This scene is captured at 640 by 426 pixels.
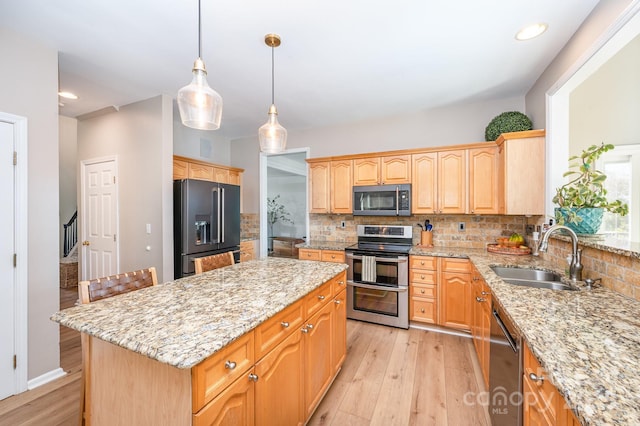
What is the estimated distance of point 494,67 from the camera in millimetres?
2469

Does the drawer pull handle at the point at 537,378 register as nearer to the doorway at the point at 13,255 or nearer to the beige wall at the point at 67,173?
the doorway at the point at 13,255

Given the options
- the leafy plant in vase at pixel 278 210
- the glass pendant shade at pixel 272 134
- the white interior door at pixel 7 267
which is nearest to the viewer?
the white interior door at pixel 7 267

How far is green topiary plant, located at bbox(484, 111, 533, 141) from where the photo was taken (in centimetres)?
268

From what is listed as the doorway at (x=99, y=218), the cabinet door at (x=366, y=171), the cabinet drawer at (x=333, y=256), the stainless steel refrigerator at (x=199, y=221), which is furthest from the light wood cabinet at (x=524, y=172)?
the doorway at (x=99, y=218)

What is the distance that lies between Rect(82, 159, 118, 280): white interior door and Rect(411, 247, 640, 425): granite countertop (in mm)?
4189

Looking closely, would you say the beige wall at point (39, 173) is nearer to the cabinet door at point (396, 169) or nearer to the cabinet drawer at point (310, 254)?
the cabinet drawer at point (310, 254)

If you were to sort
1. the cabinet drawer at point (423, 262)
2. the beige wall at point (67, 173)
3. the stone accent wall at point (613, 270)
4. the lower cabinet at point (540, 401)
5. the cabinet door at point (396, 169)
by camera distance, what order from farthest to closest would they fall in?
the beige wall at point (67, 173)
the cabinet door at point (396, 169)
the cabinet drawer at point (423, 262)
the stone accent wall at point (613, 270)
the lower cabinet at point (540, 401)

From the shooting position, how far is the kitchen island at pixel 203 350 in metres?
0.88

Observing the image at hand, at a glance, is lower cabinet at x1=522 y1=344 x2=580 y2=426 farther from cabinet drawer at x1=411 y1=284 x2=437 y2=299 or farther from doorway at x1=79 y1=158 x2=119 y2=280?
doorway at x1=79 y1=158 x2=119 y2=280

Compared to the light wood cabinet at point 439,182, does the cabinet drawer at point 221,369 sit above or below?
below

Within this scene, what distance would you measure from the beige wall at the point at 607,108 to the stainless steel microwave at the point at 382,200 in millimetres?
1779

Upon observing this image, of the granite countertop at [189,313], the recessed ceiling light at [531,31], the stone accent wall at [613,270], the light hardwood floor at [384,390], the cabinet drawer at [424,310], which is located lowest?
the light hardwood floor at [384,390]

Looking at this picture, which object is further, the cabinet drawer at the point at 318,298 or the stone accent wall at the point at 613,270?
the cabinet drawer at the point at 318,298

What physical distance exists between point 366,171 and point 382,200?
0.47 meters
